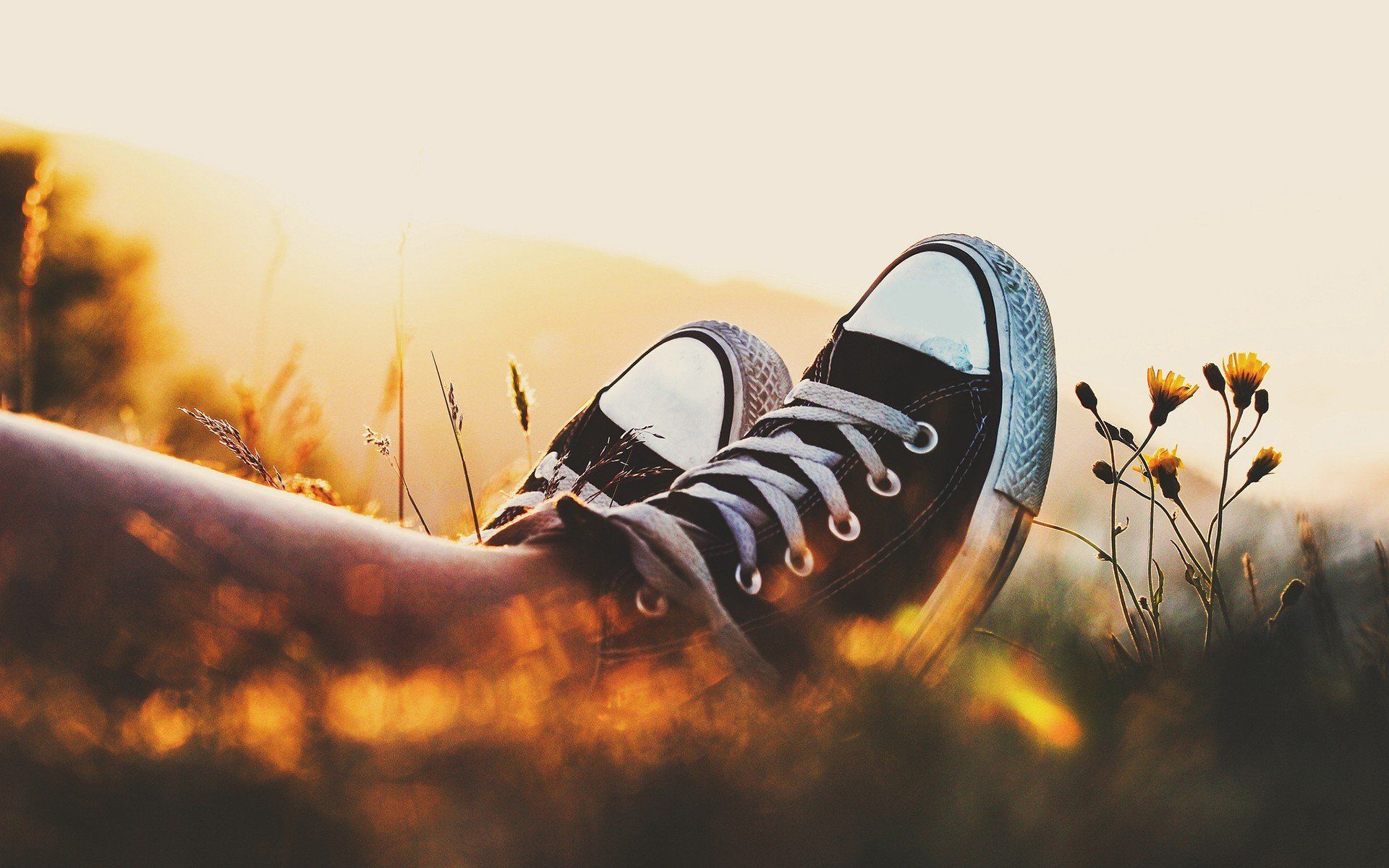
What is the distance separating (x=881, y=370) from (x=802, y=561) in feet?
1.74

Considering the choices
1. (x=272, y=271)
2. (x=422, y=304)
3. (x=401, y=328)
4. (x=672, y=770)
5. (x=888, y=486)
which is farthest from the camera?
(x=422, y=304)

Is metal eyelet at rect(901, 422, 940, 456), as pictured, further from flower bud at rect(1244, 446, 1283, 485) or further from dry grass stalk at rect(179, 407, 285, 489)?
dry grass stalk at rect(179, 407, 285, 489)

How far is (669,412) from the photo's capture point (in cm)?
208

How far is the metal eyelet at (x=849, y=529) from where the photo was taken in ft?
4.47

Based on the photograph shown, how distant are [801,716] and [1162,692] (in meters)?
0.30

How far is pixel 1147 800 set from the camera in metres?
0.60

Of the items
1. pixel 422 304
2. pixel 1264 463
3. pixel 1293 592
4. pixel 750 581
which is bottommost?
pixel 422 304

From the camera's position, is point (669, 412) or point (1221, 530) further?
point (669, 412)

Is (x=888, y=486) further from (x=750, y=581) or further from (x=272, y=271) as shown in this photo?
(x=272, y=271)

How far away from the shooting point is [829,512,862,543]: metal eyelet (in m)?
1.36

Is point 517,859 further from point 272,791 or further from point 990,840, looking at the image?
point 990,840

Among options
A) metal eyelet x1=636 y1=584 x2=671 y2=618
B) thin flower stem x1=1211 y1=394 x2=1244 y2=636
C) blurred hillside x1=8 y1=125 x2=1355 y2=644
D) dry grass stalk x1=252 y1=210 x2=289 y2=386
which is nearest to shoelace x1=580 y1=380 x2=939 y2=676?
metal eyelet x1=636 y1=584 x2=671 y2=618

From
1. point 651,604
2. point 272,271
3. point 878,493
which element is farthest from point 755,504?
point 272,271

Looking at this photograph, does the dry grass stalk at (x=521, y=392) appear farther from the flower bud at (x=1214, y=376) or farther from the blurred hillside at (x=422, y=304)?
the blurred hillside at (x=422, y=304)
